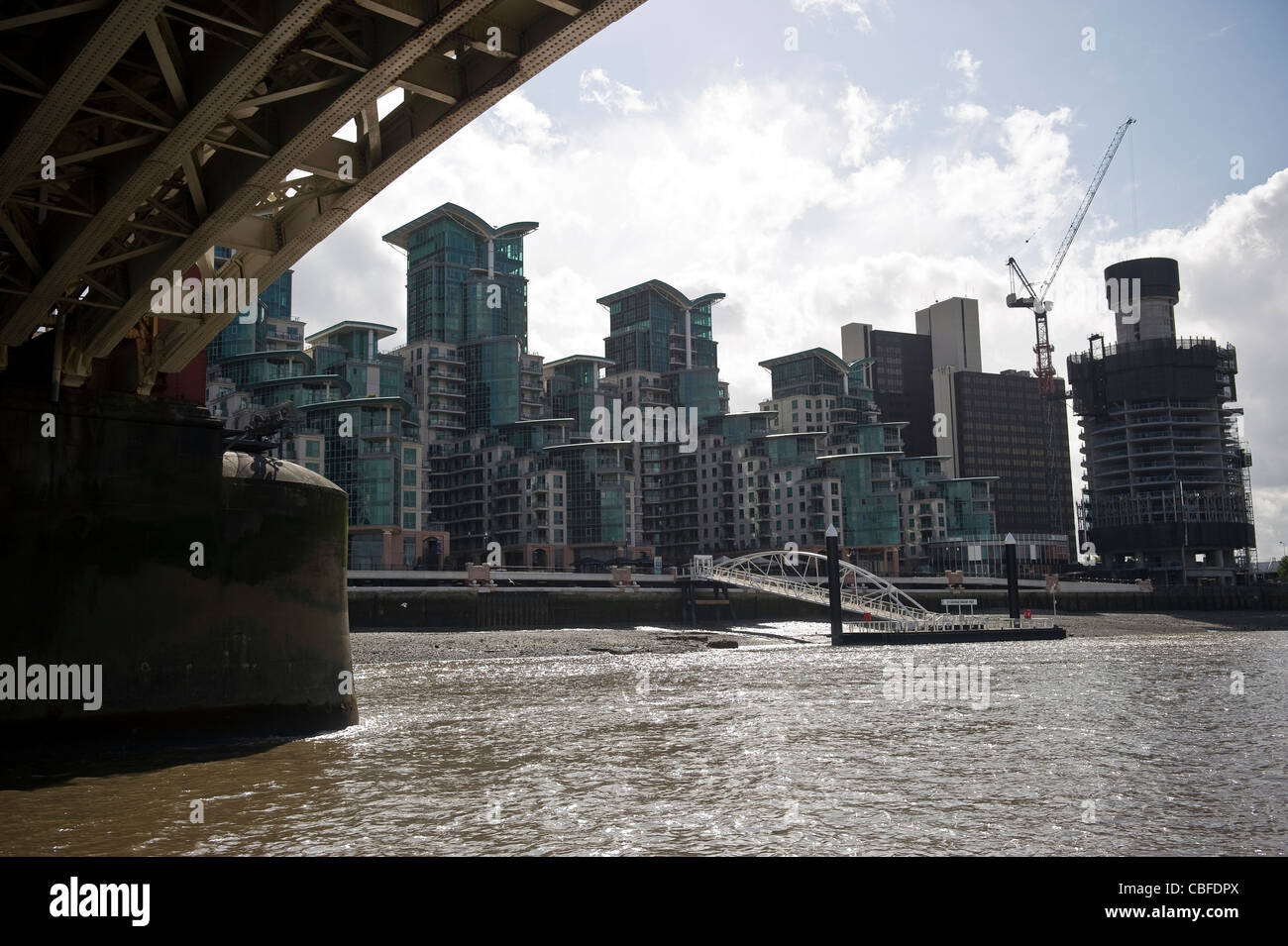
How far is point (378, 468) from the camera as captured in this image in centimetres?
10475

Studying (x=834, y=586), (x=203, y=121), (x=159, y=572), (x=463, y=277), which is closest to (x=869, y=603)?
(x=834, y=586)

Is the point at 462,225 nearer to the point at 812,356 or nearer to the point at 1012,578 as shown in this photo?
the point at 812,356

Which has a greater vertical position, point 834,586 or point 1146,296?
point 1146,296

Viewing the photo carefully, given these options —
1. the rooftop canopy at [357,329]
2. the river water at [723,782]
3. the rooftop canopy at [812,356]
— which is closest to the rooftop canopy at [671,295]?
the rooftop canopy at [812,356]

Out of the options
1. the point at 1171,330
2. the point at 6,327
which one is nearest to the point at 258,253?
the point at 6,327

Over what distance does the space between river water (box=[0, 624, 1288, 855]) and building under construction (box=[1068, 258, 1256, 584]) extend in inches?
5686

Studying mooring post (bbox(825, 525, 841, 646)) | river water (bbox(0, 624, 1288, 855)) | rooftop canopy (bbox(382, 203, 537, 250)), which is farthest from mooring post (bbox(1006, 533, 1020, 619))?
rooftop canopy (bbox(382, 203, 537, 250))

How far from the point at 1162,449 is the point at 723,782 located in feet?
559

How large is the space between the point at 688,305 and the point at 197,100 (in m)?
175

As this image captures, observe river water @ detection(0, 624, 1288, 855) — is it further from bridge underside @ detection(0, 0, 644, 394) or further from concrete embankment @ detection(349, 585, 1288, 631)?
concrete embankment @ detection(349, 585, 1288, 631)

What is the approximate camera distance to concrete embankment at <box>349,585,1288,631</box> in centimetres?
7769

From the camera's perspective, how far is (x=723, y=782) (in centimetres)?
1936

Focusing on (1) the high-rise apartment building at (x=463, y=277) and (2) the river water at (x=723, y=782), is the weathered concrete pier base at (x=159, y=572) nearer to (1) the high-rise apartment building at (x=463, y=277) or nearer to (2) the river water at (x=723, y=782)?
(2) the river water at (x=723, y=782)
